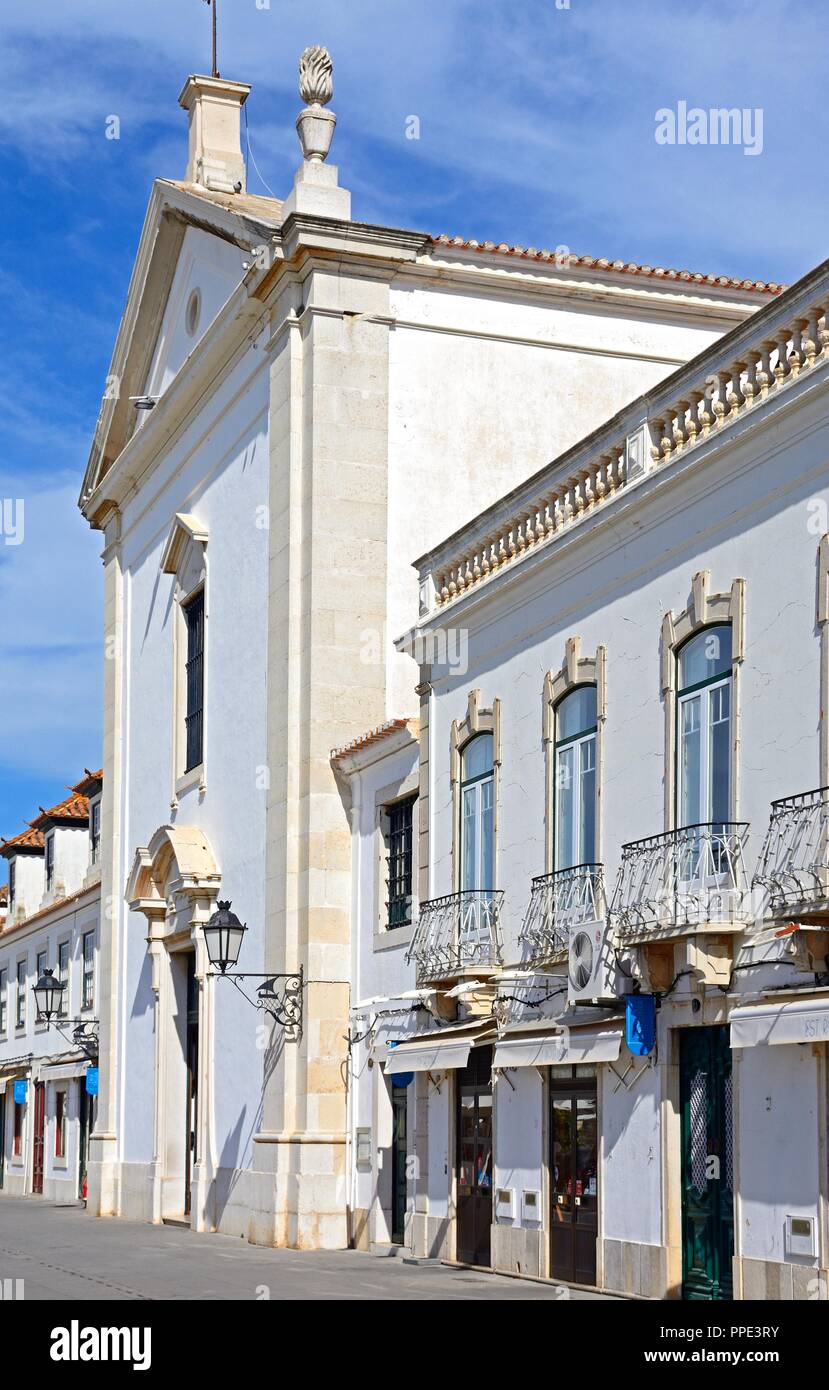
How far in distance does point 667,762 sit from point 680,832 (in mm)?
766

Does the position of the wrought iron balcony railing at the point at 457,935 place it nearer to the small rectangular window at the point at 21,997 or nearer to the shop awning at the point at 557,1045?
the shop awning at the point at 557,1045

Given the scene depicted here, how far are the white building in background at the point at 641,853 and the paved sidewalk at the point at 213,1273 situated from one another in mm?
688

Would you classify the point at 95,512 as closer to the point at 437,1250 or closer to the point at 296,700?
the point at 296,700

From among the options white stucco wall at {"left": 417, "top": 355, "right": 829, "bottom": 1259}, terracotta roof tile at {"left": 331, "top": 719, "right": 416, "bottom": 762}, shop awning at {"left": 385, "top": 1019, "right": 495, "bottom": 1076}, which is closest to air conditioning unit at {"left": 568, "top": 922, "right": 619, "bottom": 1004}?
white stucco wall at {"left": 417, "top": 355, "right": 829, "bottom": 1259}

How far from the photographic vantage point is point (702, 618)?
15.3m

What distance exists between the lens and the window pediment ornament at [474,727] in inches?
760

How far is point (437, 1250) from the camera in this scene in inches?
794

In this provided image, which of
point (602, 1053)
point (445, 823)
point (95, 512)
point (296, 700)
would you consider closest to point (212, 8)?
point (95, 512)

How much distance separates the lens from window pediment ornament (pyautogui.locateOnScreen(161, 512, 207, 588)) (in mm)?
29234

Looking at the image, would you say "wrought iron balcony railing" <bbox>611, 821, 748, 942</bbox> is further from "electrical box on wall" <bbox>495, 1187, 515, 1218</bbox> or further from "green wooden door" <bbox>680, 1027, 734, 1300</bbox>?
"electrical box on wall" <bbox>495, 1187, 515, 1218</bbox>

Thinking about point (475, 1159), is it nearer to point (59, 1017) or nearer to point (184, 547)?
point (184, 547)

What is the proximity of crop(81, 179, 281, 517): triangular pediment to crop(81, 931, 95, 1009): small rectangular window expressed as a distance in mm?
9864

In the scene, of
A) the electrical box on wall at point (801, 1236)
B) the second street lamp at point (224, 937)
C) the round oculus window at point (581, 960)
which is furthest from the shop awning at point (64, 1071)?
the electrical box on wall at point (801, 1236)

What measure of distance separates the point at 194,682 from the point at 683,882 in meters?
15.8
